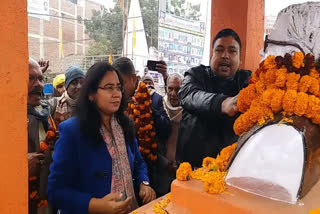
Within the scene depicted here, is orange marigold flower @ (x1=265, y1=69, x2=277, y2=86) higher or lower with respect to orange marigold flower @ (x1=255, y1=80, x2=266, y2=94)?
higher

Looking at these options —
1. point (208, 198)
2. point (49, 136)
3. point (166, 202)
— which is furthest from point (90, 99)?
point (208, 198)

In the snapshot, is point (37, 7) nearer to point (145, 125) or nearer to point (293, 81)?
point (145, 125)

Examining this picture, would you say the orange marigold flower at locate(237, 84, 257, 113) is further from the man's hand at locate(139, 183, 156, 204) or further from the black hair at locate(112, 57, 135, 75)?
the black hair at locate(112, 57, 135, 75)

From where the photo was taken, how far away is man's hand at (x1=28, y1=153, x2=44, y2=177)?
78.7 inches

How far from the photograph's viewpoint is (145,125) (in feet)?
10.1

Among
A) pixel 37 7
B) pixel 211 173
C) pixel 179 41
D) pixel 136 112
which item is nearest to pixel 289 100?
pixel 211 173

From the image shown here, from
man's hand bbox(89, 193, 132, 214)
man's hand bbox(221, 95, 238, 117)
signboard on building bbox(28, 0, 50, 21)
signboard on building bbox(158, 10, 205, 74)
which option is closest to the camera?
man's hand bbox(221, 95, 238, 117)

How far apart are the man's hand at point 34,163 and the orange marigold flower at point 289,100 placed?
1.61 m

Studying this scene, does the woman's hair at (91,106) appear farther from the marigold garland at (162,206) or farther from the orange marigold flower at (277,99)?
the orange marigold flower at (277,99)

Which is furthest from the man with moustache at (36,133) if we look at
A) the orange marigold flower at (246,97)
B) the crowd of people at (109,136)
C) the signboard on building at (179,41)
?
the signboard on building at (179,41)

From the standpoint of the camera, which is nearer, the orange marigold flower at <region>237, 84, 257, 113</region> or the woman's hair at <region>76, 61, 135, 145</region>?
the orange marigold flower at <region>237, 84, 257, 113</region>

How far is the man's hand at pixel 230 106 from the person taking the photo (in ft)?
4.91

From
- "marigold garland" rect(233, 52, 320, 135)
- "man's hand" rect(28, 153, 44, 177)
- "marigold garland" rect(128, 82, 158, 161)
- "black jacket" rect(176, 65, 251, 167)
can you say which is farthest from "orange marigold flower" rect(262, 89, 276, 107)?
"marigold garland" rect(128, 82, 158, 161)
